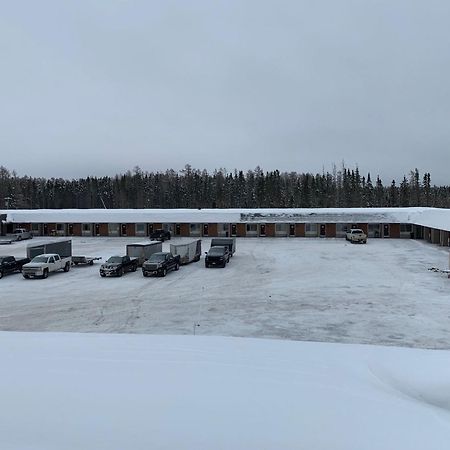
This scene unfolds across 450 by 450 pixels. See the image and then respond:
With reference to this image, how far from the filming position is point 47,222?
5812 cm

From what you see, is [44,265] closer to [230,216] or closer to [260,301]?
[260,301]

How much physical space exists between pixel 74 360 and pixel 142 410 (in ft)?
7.70

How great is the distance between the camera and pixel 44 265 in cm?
2831

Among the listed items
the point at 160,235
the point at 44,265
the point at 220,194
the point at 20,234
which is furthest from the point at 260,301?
the point at 220,194

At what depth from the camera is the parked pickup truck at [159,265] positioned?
2761 centimetres

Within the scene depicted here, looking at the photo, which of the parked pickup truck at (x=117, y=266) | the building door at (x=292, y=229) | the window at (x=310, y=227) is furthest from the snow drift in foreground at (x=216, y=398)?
the window at (x=310, y=227)

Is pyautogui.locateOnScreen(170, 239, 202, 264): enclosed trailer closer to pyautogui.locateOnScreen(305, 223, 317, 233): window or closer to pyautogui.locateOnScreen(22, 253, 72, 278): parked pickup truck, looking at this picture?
pyautogui.locateOnScreen(22, 253, 72, 278): parked pickup truck

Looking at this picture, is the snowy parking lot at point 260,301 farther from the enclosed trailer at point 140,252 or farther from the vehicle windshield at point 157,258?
the enclosed trailer at point 140,252

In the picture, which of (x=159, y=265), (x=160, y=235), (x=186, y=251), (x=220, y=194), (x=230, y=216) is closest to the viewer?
(x=159, y=265)

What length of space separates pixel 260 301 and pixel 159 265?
8.95 metres

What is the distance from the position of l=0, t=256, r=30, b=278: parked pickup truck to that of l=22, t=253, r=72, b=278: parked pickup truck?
51.5 inches

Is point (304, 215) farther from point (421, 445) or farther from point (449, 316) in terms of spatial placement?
point (421, 445)

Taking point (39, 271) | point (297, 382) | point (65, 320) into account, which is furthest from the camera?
point (39, 271)

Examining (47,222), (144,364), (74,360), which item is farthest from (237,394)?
(47,222)
